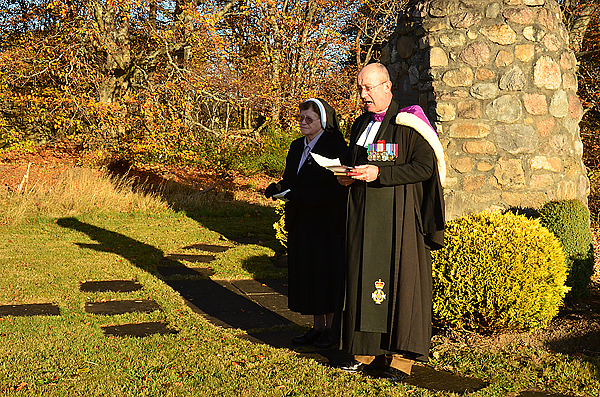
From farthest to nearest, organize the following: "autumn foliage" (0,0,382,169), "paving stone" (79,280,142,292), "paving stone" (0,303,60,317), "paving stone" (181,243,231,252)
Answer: "autumn foliage" (0,0,382,169), "paving stone" (181,243,231,252), "paving stone" (79,280,142,292), "paving stone" (0,303,60,317)

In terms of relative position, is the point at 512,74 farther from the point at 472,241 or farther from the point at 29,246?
the point at 29,246

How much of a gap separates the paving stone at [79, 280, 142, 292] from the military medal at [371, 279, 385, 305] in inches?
136

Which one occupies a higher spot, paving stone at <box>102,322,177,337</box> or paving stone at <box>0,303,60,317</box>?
paving stone at <box>102,322,177,337</box>

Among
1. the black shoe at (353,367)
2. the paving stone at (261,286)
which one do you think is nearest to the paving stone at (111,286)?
the paving stone at (261,286)

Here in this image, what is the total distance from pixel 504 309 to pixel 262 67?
506 inches

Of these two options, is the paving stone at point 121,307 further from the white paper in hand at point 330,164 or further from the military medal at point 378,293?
the white paper in hand at point 330,164

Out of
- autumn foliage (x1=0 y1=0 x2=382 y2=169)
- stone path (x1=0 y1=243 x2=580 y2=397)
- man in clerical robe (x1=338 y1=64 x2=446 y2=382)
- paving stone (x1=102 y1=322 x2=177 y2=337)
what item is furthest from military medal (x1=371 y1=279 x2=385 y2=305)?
autumn foliage (x1=0 y1=0 x2=382 y2=169)

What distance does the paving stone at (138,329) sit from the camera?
474 centimetres

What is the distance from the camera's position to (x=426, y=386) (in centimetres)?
372

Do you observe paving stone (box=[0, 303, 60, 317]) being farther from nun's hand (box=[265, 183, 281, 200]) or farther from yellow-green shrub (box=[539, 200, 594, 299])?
yellow-green shrub (box=[539, 200, 594, 299])

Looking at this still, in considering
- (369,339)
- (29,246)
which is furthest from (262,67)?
(369,339)

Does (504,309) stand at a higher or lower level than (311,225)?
lower

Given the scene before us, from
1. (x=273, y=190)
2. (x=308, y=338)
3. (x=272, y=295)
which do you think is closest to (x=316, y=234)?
(x=273, y=190)

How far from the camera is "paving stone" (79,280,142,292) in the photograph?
6180mm
